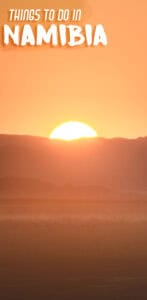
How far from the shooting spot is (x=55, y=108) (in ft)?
9.02

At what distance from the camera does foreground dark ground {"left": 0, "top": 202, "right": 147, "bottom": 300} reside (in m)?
0.58

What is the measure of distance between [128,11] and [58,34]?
0.44 meters

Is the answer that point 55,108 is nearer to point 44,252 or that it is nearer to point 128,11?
point 128,11

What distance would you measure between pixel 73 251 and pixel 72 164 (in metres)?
0.12

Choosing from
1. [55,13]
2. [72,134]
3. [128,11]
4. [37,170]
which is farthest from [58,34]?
[37,170]

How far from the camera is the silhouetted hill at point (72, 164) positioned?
0.64m

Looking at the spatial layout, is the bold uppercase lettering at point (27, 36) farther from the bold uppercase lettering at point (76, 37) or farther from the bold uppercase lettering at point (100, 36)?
the bold uppercase lettering at point (100, 36)

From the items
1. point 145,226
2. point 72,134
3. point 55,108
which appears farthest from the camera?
point 55,108

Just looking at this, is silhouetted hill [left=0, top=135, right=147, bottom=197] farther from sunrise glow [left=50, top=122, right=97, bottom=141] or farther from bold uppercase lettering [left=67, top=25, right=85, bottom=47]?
bold uppercase lettering [left=67, top=25, right=85, bottom=47]

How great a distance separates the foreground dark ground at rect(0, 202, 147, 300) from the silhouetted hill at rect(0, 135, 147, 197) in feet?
0.14

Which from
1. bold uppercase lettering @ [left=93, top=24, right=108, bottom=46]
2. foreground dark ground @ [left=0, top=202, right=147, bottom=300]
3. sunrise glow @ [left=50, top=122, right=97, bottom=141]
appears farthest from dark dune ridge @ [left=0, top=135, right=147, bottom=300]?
bold uppercase lettering @ [left=93, top=24, right=108, bottom=46]

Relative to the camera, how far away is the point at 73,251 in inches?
25.1

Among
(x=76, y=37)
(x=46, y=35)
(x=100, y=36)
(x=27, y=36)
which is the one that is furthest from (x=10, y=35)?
(x=100, y=36)

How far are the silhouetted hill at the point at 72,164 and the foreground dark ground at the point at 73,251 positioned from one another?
1.6 inches
